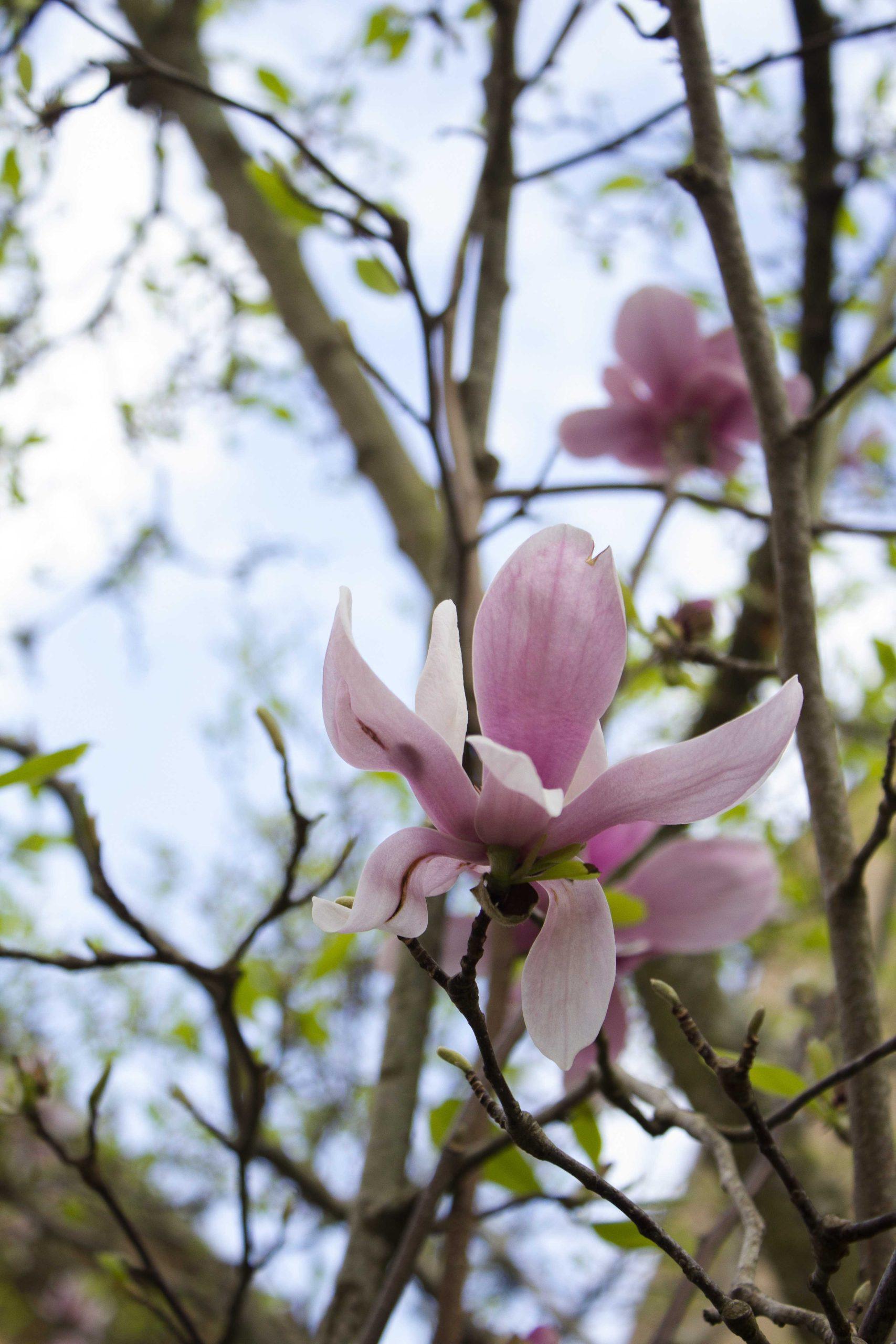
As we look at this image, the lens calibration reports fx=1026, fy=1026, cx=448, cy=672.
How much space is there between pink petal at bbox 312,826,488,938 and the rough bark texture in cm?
20

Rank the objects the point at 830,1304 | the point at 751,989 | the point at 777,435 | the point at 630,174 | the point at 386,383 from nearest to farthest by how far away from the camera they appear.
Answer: the point at 830,1304, the point at 777,435, the point at 386,383, the point at 630,174, the point at 751,989

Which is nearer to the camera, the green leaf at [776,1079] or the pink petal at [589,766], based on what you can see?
the pink petal at [589,766]

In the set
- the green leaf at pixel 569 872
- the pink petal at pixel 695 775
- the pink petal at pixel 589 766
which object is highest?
the pink petal at pixel 589 766

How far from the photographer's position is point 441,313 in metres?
0.71

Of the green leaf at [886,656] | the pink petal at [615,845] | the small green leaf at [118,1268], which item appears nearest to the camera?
the pink petal at [615,845]

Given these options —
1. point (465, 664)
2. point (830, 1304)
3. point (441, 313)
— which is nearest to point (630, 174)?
point (441, 313)

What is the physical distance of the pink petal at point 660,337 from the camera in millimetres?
894

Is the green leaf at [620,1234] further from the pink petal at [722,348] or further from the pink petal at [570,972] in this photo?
the pink petal at [722,348]

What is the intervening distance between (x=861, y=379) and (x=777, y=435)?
0.20 feet

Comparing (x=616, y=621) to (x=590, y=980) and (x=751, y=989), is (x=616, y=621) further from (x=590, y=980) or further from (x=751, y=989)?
(x=751, y=989)

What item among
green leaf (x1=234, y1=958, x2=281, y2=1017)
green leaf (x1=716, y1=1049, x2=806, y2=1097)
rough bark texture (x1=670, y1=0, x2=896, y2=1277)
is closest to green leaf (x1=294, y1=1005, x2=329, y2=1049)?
green leaf (x1=234, y1=958, x2=281, y2=1017)

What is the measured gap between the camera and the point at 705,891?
23.9 inches

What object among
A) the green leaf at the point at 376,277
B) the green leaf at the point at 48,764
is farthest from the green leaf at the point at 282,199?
the green leaf at the point at 48,764

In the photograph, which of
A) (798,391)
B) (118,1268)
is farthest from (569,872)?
(798,391)
